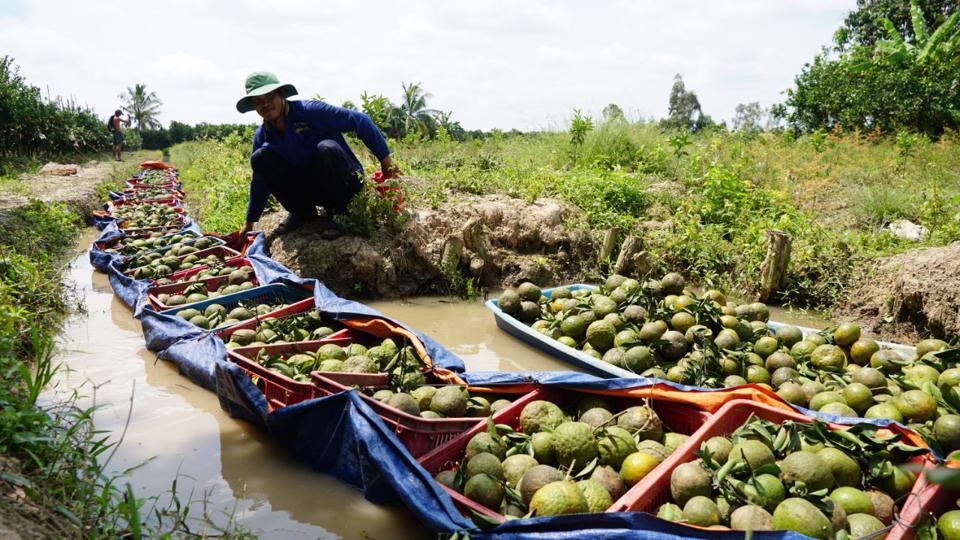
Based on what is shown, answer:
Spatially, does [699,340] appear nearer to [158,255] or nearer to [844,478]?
[844,478]

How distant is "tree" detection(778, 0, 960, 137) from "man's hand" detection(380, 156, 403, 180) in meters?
13.1

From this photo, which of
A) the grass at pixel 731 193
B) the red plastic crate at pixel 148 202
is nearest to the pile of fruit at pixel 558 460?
the grass at pixel 731 193

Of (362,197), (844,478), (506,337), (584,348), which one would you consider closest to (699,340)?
(584,348)

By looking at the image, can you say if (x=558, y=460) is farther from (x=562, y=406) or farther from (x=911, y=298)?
(x=911, y=298)

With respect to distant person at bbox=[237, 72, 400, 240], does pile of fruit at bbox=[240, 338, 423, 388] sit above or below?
below

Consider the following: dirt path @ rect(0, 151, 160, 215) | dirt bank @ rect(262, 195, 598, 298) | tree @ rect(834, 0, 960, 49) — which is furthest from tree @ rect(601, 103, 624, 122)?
tree @ rect(834, 0, 960, 49)

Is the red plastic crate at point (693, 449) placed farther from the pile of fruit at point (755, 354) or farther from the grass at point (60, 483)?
the grass at point (60, 483)

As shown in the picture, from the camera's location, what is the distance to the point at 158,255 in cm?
629

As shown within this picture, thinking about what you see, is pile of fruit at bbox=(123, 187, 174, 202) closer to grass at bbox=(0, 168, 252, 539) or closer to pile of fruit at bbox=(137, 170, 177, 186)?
pile of fruit at bbox=(137, 170, 177, 186)

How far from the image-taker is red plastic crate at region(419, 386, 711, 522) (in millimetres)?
2645

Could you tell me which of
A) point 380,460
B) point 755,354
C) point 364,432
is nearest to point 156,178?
point 364,432

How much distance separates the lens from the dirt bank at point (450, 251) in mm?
6133

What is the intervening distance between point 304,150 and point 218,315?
2272 millimetres

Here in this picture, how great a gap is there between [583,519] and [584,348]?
7.39 feet
